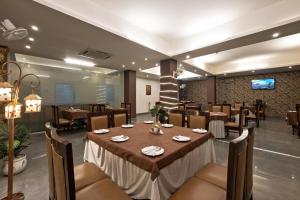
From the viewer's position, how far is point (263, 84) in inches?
326

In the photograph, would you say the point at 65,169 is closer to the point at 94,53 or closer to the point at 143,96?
the point at 94,53

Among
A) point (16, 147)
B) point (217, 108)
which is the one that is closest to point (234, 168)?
point (16, 147)

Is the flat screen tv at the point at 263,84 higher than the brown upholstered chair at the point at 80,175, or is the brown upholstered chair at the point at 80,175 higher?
the flat screen tv at the point at 263,84

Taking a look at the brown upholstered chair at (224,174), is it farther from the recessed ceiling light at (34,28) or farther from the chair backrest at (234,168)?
the recessed ceiling light at (34,28)

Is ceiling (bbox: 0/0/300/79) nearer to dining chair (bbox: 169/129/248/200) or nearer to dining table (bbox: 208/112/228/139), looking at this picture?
dining table (bbox: 208/112/228/139)

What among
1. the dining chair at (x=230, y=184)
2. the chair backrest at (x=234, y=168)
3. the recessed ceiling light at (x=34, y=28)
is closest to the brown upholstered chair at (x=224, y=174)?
the dining chair at (x=230, y=184)

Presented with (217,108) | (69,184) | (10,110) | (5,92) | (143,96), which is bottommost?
(69,184)

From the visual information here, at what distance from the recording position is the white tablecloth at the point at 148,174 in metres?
1.28

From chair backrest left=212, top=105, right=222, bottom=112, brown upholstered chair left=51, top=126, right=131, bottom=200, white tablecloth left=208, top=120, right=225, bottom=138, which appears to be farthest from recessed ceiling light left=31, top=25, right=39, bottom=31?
chair backrest left=212, top=105, right=222, bottom=112

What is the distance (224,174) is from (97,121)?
219 cm

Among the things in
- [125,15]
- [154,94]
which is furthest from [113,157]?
[154,94]

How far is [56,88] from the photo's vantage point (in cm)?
559

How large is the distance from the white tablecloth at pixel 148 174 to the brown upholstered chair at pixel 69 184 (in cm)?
22

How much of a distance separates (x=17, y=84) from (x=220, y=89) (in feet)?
35.6
